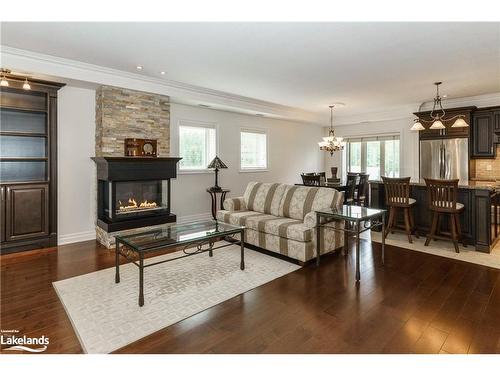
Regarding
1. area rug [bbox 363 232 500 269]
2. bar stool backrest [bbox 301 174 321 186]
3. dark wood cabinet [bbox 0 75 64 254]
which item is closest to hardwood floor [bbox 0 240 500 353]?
area rug [bbox 363 232 500 269]

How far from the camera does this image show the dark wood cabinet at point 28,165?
4.14 metres

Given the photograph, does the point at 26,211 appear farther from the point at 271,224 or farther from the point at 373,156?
the point at 373,156

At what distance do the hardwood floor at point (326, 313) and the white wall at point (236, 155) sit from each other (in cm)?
280

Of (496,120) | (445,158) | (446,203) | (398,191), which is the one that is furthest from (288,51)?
(496,120)

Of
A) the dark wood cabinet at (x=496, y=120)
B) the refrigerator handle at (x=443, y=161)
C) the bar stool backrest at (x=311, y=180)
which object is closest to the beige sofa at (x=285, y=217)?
the bar stool backrest at (x=311, y=180)

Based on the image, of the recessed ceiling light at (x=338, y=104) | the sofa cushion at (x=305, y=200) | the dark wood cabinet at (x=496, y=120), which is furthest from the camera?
the recessed ceiling light at (x=338, y=104)

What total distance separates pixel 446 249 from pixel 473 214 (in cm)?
67

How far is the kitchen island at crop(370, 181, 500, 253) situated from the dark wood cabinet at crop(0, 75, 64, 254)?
6.04 m

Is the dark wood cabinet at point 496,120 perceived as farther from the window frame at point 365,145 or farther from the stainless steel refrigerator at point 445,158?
the window frame at point 365,145

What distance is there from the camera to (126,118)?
4.88m

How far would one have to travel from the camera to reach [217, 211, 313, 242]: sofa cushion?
12.3 feet

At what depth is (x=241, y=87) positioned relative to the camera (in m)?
5.55
